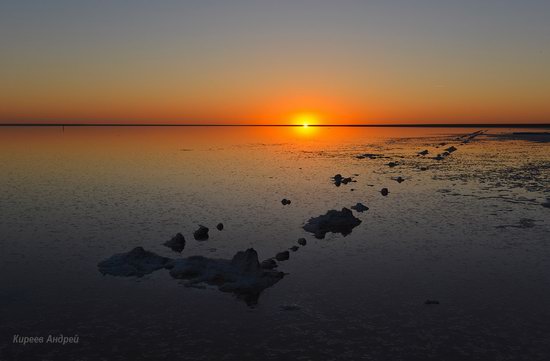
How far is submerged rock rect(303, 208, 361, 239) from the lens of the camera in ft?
86.6

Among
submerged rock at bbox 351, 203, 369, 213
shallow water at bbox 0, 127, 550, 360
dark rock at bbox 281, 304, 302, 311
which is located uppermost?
submerged rock at bbox 351, 203, 369, 213

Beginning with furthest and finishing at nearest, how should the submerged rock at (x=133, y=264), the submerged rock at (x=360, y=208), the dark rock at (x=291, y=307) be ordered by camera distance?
the submerged rock at (x=360, y=208)
the submerged rock at (x=133, y=264)
the dark rock at (x=291, y=307)

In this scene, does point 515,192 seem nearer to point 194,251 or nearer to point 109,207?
point 194,251

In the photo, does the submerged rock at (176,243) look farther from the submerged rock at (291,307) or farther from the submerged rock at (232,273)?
the submerged rock at (291,307)

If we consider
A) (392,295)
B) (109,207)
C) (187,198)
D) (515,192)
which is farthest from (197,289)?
(515,192)

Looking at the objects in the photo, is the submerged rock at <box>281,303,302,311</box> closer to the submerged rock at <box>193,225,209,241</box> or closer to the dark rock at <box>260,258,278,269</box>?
the dark rock at <box>260,258,278,269</box>

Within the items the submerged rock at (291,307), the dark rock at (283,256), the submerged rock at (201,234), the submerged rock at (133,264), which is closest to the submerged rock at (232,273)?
the submerged rock at (133,264)

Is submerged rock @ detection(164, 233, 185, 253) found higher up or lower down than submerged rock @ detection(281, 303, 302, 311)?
higher up

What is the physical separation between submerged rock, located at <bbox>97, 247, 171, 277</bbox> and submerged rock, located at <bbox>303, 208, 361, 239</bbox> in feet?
31.9

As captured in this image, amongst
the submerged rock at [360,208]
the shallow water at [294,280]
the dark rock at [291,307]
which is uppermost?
the submerged rock at [360,208]

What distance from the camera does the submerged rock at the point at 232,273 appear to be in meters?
17.3

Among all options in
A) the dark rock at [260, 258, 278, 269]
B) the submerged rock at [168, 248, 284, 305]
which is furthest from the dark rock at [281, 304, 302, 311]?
the dark rock at [260, 258, 278, 269]

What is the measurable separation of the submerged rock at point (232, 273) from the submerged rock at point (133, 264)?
87cm

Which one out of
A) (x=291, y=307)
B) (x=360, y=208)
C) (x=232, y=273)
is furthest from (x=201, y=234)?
(x=360, y=208)
